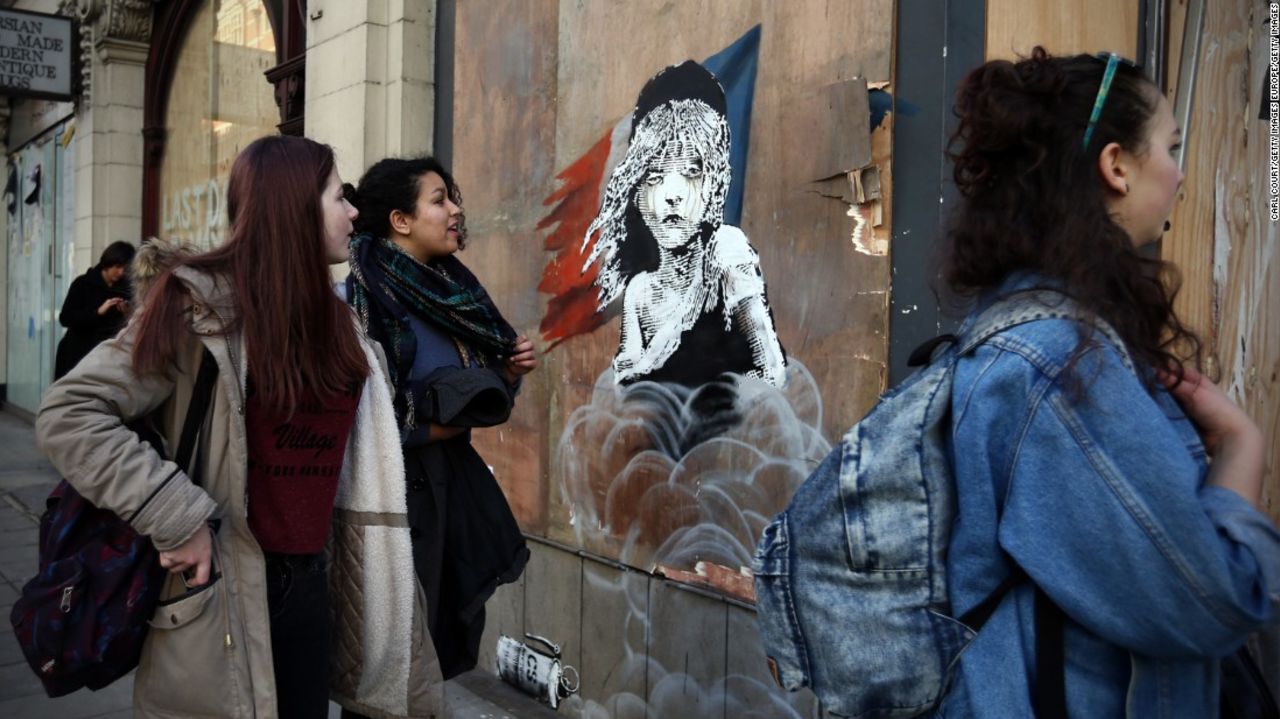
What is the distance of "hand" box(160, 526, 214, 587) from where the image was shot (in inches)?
83.4

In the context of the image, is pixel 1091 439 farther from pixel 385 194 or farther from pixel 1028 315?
pixel 385 194

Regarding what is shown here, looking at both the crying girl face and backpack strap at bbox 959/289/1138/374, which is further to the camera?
the crying girl face

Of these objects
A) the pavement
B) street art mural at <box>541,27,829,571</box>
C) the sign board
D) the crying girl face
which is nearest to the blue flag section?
street art mural at <box>541,27,829,571</box>

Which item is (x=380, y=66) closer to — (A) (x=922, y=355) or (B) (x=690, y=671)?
(B) (x=690, y=671)

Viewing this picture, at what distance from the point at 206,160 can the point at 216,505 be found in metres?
8.29

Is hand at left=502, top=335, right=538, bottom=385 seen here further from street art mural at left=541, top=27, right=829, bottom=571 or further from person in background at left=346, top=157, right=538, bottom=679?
street art mural at left=541, top=27, right=829, bottom=571

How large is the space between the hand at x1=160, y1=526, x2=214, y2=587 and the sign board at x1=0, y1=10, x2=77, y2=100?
35.3 ft

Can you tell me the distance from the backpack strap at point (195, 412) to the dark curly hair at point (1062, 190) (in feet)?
5.21

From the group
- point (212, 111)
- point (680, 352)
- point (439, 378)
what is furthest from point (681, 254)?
point (212, 111)

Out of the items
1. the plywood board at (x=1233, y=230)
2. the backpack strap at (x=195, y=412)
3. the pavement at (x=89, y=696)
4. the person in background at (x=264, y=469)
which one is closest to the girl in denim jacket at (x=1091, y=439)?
the plywood board at (x=1233, y=230)

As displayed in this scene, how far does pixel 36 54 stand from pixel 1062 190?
475 inches

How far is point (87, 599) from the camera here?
212cm

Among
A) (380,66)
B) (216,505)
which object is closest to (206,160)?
(380,66)

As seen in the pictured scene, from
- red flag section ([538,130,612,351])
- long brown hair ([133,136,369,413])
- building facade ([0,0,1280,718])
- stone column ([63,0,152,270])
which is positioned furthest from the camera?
stone column ([63,0,152,270])
